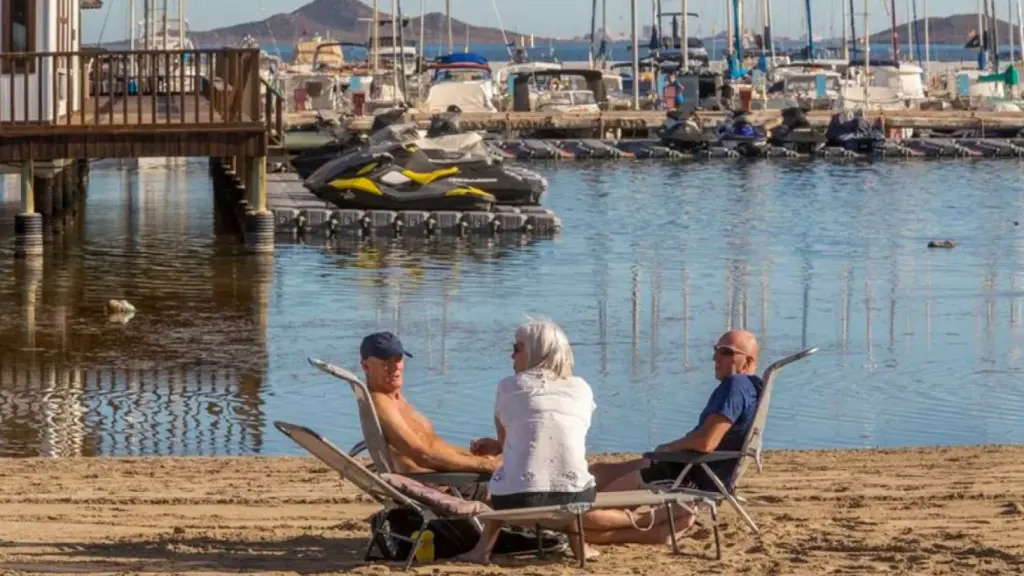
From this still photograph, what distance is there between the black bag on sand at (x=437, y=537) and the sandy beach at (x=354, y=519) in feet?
0.34

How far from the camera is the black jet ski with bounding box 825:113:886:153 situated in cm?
5756

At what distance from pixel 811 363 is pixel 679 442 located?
25.7 feet

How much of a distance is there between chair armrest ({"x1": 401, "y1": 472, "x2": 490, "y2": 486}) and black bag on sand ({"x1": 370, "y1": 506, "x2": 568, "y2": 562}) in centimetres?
17

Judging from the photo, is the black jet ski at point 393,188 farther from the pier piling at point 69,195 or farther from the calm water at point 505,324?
the pier piling at point 69,195

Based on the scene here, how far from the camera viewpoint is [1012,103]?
235ft

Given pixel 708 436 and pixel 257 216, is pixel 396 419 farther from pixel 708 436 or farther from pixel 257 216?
pixel 257 216

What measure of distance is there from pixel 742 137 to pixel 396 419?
50.1 meters

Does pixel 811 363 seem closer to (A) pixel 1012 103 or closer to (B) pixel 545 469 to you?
(B) pixel 545 469

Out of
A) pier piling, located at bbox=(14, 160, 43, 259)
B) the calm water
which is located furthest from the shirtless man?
pier piling, located at bbox=(14, 160, 43, 259)

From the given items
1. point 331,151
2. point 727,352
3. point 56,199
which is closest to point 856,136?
point 331,151

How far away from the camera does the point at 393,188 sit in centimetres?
2934

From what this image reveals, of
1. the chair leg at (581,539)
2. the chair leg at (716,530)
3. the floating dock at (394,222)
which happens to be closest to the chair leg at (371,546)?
the chair leg at (581,539)

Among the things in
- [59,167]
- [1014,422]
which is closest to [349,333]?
[1014,422]

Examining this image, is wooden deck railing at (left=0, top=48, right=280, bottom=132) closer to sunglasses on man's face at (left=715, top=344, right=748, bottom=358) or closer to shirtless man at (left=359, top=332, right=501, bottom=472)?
shirtless man at (left=359, top=332, right=501, bottom=472)
